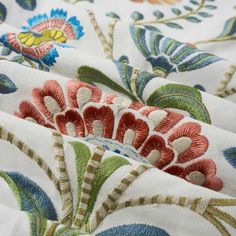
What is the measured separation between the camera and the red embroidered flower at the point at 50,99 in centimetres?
49

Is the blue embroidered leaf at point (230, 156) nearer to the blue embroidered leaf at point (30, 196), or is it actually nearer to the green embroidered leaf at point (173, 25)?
the blue embroidered leaf at point (30, 196)

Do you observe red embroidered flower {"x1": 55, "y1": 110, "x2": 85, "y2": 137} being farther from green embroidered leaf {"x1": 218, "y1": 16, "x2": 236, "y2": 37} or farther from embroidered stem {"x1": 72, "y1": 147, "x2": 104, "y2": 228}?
green embroidered leaf {"x1": 218, "y1": 16, "x2": 236, "y2": 37}

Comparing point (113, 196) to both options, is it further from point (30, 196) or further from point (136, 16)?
point (136, 16)

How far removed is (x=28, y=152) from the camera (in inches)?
17.8

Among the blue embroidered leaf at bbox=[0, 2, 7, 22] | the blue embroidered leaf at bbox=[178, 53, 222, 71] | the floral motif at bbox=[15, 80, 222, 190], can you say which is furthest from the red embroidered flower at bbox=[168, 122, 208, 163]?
the blue embroidered leaf at bbox=[0, 2, 7, 22]

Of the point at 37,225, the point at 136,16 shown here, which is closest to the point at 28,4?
the point at 136,16

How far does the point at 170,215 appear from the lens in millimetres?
413

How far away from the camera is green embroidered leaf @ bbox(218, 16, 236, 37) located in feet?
2.20

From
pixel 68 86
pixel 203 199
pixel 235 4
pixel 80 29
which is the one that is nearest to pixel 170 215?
pixel 203 199

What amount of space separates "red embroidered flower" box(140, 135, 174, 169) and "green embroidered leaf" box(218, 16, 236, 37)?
27cm

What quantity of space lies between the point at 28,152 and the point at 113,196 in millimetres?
89

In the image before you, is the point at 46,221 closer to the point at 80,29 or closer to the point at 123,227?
the point at 123,227

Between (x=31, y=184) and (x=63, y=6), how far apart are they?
28cm

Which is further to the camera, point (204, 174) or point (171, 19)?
point (171, 19)
